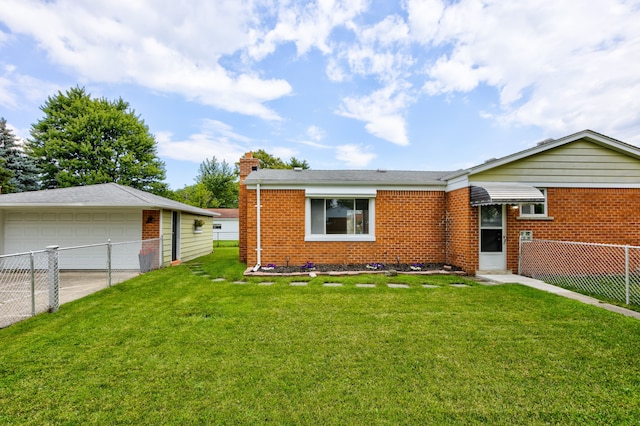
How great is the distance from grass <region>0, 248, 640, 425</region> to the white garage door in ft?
16.8

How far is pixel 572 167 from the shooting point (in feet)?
27.1

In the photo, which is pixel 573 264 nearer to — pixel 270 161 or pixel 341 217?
pixel 341 217

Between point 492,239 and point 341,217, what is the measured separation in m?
4.52

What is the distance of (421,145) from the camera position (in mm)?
18859

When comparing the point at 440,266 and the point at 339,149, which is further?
the point at 339,149

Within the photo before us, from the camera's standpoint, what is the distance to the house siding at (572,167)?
8266mm

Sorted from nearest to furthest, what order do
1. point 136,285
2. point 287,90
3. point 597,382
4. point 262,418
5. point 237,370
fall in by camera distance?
point 262,418 → point 597,382 → point 237,370 → point 136,285 → point 287,90

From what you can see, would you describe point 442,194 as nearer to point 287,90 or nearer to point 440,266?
point 440,266

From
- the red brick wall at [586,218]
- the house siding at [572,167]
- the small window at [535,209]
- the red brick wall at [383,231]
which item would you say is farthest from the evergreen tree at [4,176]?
the small window at [535,209]

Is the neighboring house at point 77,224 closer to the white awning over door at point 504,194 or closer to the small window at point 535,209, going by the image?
the white awning over door at point 504,194

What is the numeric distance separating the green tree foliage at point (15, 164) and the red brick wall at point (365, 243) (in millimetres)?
23714

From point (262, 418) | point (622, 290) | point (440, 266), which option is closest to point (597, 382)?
point (262, 418)

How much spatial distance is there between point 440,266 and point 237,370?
761 centimetres

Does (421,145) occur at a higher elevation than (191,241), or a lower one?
higher
